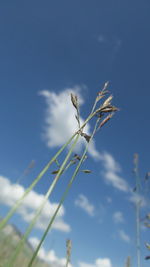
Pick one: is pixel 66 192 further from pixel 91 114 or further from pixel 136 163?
pixel 136 163

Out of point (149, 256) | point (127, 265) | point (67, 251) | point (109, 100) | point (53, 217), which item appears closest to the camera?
point (53, 217)

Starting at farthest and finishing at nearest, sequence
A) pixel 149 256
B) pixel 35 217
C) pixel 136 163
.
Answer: pixel 136 163 < pixel 149 256 < pixel 35 217

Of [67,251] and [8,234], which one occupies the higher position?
[8,234]

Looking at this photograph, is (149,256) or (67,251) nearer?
(67,251)

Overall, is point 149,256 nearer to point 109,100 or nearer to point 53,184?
point 109,100

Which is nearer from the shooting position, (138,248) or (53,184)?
(53,184)

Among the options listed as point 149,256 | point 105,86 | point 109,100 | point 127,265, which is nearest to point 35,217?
point 109,100

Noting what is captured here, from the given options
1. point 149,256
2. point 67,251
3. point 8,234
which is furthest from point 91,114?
point 8,234

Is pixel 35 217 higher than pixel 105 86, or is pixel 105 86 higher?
pixel 105 86

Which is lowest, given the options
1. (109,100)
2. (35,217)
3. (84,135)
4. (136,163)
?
(35,217)
